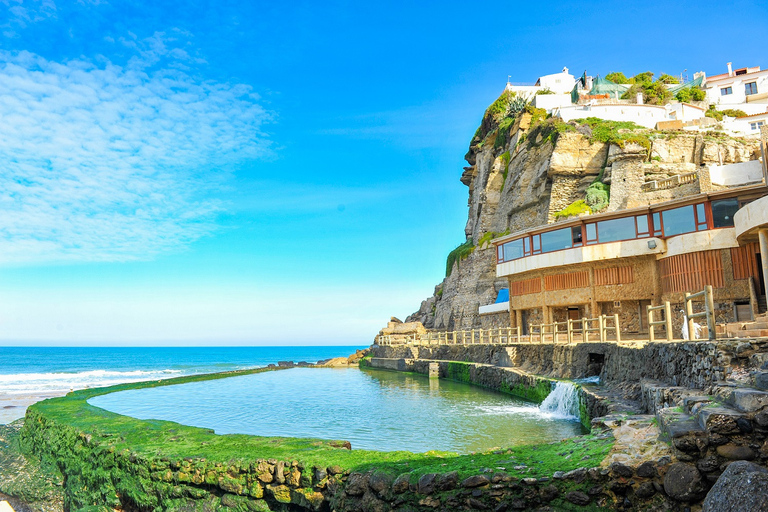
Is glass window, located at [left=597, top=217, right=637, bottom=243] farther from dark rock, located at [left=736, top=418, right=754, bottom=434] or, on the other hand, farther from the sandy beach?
the sandy beach

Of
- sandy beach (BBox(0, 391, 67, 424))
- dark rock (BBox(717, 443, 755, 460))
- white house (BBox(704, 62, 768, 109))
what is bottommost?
sandy beach (BBox(0, 391, 67, 424))

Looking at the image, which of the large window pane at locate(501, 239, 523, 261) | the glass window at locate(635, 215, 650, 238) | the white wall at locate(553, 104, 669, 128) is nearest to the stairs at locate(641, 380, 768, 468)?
the glass window at locate(635, 215, 650, 238)

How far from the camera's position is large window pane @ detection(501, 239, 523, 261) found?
3175cm

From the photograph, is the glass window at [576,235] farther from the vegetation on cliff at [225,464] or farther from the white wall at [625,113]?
the vegetation on cliff at [225,464]

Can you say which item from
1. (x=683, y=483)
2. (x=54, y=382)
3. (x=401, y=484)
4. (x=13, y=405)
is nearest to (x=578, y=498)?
(x=683, y=483)

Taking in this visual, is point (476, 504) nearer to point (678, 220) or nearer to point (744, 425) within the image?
point (744, 425)

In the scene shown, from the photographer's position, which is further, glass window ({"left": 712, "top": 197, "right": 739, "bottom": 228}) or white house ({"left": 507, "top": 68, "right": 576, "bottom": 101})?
white house ({"left": 507, "top": 68, "right": 576, "bottom": 101})

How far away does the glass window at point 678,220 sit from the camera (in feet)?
77.0

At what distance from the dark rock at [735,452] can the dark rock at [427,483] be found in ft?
11.8

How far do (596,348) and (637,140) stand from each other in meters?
24.3

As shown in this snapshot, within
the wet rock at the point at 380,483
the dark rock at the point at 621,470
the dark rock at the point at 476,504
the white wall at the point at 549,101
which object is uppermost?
the white wall at the point at 549,101

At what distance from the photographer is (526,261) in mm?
30641

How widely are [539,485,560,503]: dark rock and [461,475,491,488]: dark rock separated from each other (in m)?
0.70

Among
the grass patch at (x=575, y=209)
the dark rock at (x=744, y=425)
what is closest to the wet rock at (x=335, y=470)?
the dark rock at (x=744, y=425)
